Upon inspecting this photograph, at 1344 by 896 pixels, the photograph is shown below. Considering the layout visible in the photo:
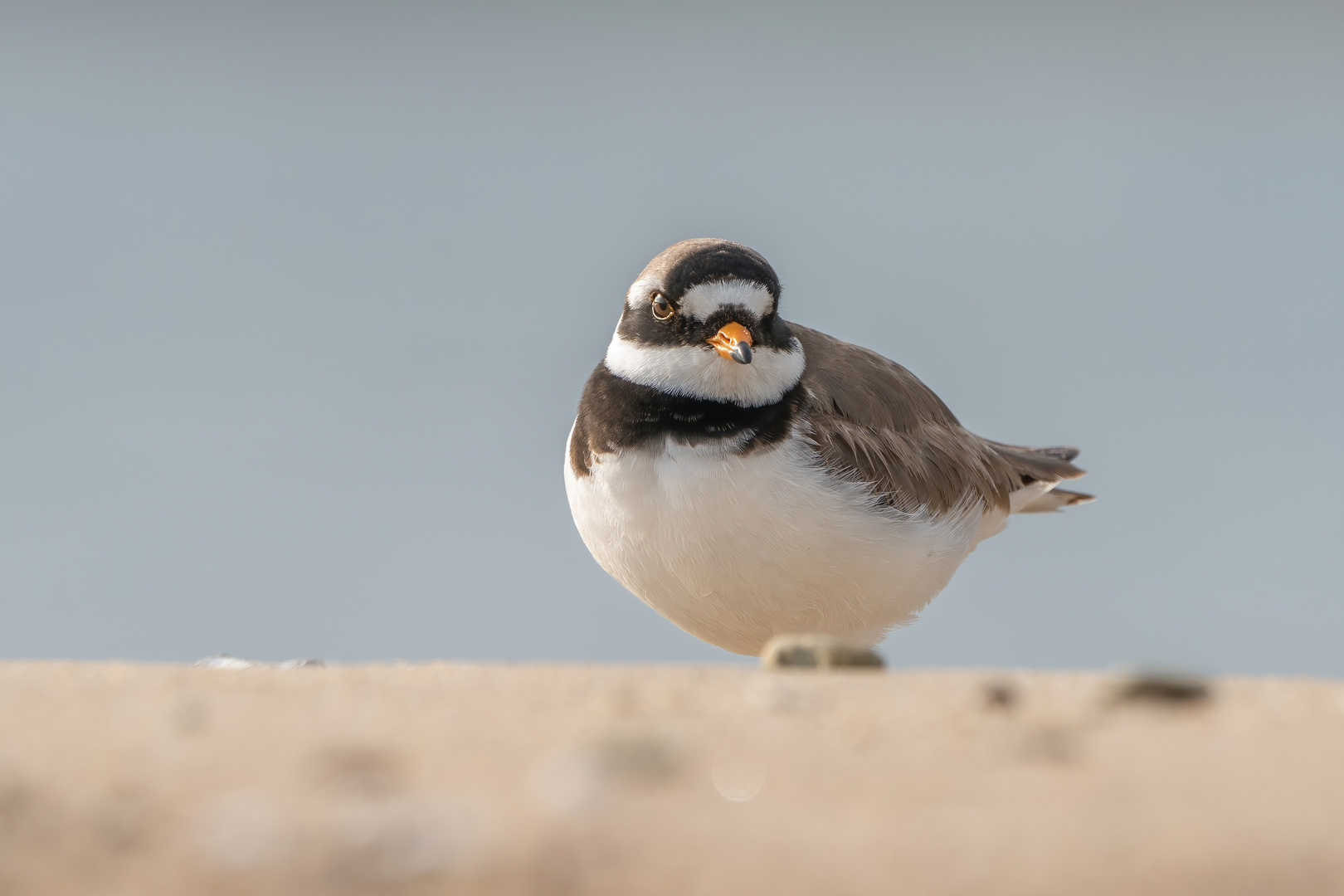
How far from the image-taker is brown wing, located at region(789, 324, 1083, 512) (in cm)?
621

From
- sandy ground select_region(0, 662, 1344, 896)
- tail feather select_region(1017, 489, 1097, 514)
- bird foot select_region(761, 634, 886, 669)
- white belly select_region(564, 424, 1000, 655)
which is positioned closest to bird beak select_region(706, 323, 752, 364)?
white belly select_region(564, 424, 1000, 655)

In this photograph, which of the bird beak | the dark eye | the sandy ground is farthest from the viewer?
the dark eye

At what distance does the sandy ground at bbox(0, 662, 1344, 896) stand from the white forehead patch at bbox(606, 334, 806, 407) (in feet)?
7.56

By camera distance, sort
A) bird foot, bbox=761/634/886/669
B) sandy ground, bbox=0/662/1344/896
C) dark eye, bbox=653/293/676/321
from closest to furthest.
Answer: sandy ground, bbox=0/662/1344/896
bird foot, bbox=761/634/886/669
dark eye, bbox=653/293/676/321

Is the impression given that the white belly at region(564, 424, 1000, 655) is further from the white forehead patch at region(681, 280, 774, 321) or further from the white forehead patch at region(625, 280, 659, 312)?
the white forehead patch at region(625, 280, 659, 312)

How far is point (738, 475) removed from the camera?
5.69 meters

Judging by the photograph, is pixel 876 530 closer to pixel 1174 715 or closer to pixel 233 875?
pixel 1174 715

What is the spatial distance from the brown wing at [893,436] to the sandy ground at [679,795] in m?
2.61

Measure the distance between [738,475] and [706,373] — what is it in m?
0.52

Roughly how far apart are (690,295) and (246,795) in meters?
3.57

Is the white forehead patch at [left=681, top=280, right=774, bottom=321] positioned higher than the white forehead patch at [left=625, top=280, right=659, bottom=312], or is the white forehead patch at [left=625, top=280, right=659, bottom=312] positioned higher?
the white forehead patch at [left=625, top=280, right=659, bottom=312]

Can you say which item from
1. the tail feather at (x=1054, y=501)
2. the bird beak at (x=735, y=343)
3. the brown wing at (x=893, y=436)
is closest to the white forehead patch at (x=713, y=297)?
the bird beak at (x=735, y=343)

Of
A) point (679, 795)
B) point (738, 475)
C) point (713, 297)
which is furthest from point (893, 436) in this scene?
point (679, 795)

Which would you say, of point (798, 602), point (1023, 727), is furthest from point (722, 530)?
point (1023, 727)
